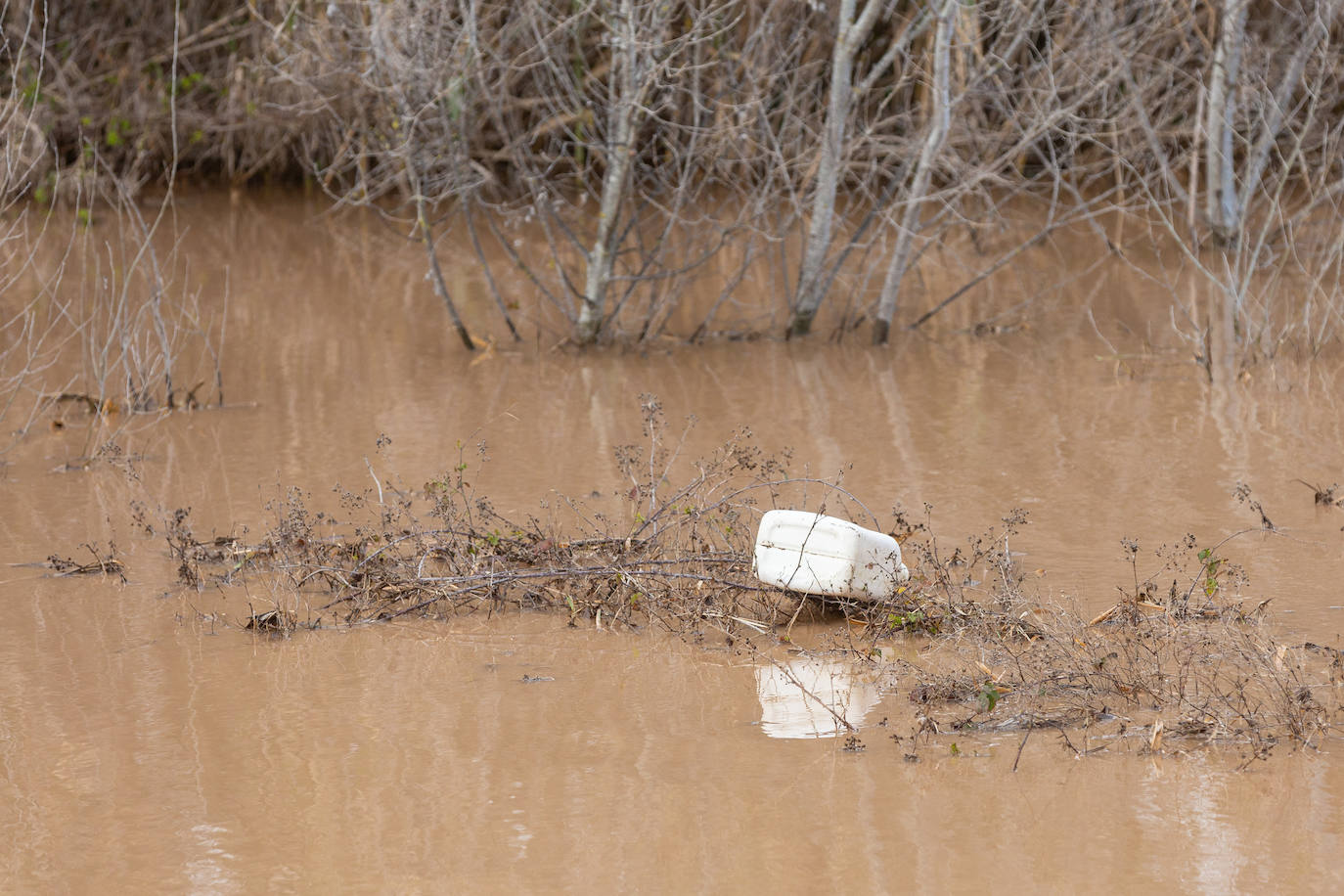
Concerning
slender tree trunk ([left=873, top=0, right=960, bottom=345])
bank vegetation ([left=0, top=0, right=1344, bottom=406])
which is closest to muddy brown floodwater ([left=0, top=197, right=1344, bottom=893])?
bank vegetation ([left=0, top=0, right=1344, bottom=406])

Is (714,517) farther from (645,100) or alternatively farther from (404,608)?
(645,100)

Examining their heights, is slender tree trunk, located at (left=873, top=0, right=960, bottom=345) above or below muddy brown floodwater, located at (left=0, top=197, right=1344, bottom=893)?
above

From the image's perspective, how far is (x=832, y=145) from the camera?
376 inches

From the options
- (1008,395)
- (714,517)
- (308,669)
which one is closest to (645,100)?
(1008,395)

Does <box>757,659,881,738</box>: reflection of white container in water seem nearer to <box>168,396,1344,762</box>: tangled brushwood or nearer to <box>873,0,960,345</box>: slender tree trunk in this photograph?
<box>168,396,1344,762</box>: tangled brushwood

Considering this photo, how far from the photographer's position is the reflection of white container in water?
4258mm

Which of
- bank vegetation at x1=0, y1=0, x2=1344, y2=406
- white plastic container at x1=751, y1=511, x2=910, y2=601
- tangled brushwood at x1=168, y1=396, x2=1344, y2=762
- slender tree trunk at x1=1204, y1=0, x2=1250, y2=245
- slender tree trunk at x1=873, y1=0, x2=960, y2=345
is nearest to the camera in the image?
tangled brushwood at x1=168, y1=396, x2=1344, y2=762

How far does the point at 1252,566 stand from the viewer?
5.66 meters

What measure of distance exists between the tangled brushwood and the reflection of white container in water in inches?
5.1

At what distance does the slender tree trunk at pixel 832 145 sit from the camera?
9367 mm

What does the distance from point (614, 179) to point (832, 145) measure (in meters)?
1.33

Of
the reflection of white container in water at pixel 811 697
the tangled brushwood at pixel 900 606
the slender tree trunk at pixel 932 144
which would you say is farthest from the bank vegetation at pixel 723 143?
the reflection of white container in water at pixel 811 697

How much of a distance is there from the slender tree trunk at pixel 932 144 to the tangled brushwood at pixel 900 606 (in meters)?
3.54

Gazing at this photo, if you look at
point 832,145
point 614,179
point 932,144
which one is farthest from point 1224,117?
point 614,179
